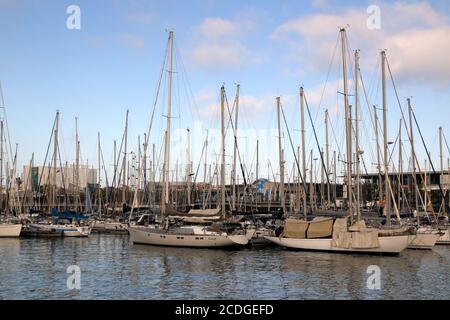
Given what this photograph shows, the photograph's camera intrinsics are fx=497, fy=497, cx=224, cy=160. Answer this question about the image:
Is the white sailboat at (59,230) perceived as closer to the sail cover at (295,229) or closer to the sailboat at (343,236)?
the sailboat at (343,236)

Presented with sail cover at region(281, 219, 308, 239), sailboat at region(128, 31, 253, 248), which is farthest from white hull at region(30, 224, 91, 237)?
sail cover at region(281, 219, 308, 239)

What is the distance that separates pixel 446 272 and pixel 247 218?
95.6ft

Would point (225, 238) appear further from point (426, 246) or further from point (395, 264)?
point (426, 246)

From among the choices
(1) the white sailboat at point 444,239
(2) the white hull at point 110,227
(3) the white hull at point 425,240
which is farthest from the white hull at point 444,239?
(2) the white hull at point 110,227

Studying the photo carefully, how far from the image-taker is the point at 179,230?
47156mm

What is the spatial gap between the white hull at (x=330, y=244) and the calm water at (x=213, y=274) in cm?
90

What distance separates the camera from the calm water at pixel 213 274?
2566cm

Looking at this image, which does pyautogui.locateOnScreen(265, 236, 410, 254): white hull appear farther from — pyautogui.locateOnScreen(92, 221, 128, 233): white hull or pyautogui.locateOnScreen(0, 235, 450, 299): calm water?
pyautogui.locateOnScreen(92, 221, 128, 233): white hull

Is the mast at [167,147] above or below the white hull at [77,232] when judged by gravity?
above

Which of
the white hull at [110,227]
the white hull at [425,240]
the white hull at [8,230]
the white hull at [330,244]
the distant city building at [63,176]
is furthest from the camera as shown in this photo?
the distant city building at [63,176]

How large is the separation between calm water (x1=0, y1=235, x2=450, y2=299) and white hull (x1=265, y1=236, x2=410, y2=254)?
0.90 meters

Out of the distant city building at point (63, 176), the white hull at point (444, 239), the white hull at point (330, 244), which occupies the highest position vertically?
the distant city building at point (63, 176)

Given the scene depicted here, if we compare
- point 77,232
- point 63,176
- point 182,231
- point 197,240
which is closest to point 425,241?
point 197,240

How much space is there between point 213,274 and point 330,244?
15172 mm
